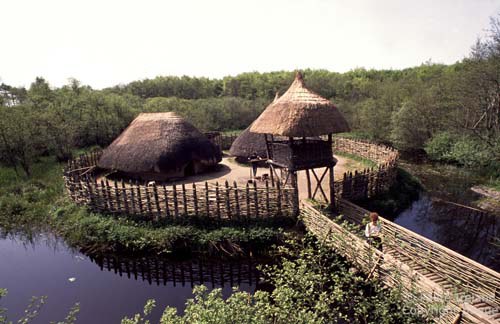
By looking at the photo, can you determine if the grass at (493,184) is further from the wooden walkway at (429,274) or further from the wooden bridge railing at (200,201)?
the wooden bridge railing at (200,201)

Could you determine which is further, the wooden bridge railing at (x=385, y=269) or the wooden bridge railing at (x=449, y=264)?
the wooden bridge railing at (x=449, y=264)

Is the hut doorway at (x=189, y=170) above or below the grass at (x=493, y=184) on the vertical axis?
above

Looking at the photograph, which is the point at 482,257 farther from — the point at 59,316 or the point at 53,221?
the point at 53,221

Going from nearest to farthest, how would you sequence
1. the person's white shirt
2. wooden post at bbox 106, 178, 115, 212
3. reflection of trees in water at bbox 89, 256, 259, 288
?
the person's white shirt < reflection of trees in water at bbox 89, 256, 259, 288 < wooden post at bbox 106, 178, 115, 212

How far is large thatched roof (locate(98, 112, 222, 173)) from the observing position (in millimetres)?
16312

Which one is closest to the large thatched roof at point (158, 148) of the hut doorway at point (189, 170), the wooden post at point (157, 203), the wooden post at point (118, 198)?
the hut doorway at point (189, 170)

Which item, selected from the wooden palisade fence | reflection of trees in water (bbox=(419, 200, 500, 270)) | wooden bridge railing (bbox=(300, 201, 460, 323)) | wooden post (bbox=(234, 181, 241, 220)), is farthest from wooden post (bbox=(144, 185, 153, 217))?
reflection of trees in water (bbox=(419, 200, 500, 270))

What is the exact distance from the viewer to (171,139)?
17.0m

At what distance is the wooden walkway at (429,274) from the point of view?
571 centimetres

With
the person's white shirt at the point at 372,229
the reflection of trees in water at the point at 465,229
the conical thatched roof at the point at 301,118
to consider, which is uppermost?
the conical thatched roof at the point at 301,118

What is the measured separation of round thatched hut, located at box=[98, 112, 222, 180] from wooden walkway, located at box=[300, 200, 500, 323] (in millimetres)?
9474

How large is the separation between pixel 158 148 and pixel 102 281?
8038mm

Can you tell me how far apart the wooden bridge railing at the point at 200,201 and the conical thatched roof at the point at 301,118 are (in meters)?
2.12

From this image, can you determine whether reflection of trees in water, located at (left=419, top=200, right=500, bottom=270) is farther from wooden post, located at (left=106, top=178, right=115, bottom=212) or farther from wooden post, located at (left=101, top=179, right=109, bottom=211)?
wooden post, located at (left=101, top=179, right=109, bottom=211)
